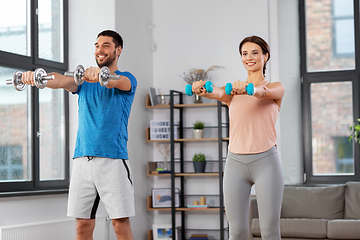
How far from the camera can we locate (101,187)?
7.54 feet

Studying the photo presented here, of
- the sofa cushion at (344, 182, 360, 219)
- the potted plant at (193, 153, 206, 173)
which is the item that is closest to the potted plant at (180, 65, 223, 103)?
the potted plant at (193, 153, 206, 173)

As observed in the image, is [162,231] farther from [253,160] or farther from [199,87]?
[199,87]

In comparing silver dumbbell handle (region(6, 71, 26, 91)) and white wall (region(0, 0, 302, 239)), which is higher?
white wall (region(0, 0, 302, 239))

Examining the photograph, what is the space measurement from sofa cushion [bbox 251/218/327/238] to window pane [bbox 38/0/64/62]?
2.58 meters

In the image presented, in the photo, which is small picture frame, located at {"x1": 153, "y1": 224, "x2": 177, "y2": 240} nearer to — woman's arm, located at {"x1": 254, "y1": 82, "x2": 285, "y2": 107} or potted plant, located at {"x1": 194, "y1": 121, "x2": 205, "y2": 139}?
potted plant, located at {"x1": 194, "y1": 121, "x2": 205, "y2": 139}

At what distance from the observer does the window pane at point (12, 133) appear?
3963 mm

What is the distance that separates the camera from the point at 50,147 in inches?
175

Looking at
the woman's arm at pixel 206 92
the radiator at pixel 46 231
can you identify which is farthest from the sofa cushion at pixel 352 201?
the woman's arm at pixel 206 92

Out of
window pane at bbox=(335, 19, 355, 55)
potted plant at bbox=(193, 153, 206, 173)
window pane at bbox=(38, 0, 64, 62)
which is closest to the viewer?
window pane at bbox=(38, 0, 64, 62)

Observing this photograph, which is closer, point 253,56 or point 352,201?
point 253,56

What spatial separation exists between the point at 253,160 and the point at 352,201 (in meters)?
2.51

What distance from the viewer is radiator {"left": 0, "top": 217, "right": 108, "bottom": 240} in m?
3.56

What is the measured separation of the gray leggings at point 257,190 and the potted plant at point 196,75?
280 cm

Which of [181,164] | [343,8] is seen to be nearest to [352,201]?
[181,164]
